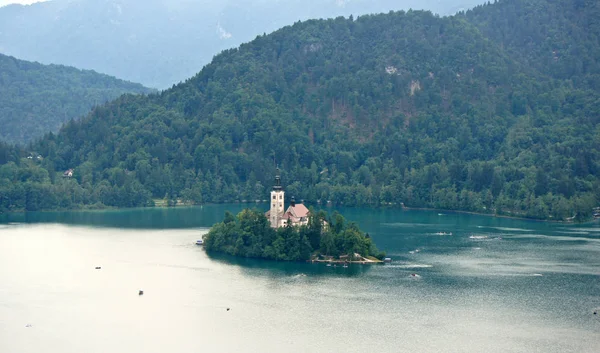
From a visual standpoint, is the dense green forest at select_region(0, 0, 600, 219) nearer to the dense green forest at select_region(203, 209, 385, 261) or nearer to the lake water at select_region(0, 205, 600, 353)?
the lake water at select_region(0, 205, 600, 353)

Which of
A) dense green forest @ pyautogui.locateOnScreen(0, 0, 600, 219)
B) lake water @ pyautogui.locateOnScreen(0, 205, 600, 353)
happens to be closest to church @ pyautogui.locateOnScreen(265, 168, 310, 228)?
lake water @ pyautogui.locateOnScreen(0, 205, 600, 353)

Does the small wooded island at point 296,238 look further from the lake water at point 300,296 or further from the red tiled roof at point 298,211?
the lake water at point 300,296

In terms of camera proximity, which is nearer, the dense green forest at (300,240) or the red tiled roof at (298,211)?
the dense green forest at (300,240)

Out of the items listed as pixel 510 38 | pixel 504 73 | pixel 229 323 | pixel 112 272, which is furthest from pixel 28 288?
pixel 510 38

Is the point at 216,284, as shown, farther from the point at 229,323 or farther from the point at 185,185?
the point at 185,185

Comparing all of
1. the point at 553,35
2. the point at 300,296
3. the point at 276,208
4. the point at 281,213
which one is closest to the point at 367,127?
the point at 553,35

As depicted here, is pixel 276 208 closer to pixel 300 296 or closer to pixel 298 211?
pixel 298 211

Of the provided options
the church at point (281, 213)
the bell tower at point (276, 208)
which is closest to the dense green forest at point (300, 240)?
the church at point (281, 213)
